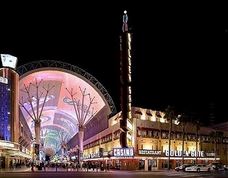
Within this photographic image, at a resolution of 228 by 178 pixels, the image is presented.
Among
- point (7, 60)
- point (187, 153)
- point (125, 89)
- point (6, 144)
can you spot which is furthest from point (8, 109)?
point (187, 153)

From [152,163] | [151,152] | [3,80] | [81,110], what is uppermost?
[3,80]

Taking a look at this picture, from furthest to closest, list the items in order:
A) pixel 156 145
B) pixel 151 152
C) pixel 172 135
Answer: pixel 172 135
pixel 156 145
pixel 151 152

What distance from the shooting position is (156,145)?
99375mm

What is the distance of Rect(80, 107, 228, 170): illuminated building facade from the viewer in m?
95.3

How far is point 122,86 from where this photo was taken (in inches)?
3703

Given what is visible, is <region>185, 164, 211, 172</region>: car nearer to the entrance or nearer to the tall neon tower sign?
the entrance

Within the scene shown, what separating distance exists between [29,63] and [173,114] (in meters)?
43.6

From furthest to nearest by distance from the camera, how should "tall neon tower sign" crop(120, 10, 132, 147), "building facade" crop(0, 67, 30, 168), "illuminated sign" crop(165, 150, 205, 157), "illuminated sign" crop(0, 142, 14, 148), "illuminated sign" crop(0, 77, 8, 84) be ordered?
1. "illuminated sign" crop(165, 150, 205, 157)
2. "tall neon tower sign" crop(120, 10, 132, 147)
3. "illuminated sign" crop(0, 77, 8, 84)
4. "building facade" crop(0, 67, 30, 168)
5. "illuminated sign" crop(0, 142, 14, 148)

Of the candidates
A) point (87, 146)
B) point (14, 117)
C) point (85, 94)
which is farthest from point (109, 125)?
point (87, 146)

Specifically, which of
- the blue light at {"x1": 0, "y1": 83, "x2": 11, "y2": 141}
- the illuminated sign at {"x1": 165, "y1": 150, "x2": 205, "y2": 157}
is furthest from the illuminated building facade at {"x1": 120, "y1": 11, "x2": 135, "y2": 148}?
the blue light at {"x1": 0, "y1": 83, "x2": 11, "y2": 141}

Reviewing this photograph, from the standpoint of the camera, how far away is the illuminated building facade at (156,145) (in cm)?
9531

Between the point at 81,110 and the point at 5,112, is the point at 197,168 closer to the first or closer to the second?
the point at 5,112

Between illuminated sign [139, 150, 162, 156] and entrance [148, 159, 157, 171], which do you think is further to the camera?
entrance [148, 159, 157, 171]

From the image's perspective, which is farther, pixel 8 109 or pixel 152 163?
pixel 152 163
